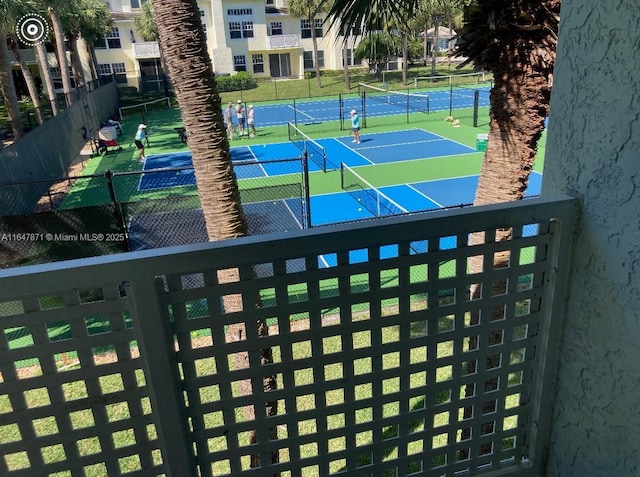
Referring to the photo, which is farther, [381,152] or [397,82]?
[397,82]

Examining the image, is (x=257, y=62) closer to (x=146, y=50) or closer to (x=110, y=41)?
(x=146, y=50)

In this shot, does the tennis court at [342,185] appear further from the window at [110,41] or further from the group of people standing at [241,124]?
the window at [110,41]

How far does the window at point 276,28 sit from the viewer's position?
57.2m

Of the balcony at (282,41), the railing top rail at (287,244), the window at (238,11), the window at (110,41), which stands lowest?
the railing top rail at (287,244)

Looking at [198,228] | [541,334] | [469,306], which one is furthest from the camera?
[198,228]

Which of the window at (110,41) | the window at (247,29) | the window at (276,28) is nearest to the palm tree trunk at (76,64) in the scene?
the window at (110,41)

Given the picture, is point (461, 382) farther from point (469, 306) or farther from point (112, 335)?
point (112, 335)

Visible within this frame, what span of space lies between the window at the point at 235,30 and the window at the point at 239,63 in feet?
6.38

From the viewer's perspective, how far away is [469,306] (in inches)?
93.5

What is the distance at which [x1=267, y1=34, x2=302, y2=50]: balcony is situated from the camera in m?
55.2

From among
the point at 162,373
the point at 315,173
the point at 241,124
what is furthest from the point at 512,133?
the point at 241,124

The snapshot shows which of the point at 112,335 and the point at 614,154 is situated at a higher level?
the point at 614,154

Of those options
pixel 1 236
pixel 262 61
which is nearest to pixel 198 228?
pixel 1 236

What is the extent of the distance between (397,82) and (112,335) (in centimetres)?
5071
